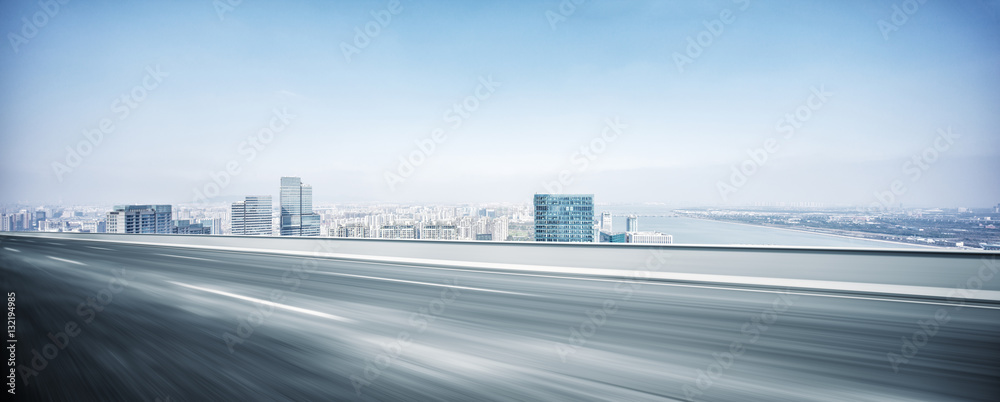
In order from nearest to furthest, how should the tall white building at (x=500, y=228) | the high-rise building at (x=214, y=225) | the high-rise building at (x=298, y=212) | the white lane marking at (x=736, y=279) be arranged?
1. the white lane marking at (x=736, y=279)
2. the tall white building at (x=500, y=228)
3. the high-rise building at (x=298, y=212)
4. the high-rise building at (x=214, y=225)

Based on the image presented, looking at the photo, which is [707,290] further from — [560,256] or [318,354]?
[318,354]

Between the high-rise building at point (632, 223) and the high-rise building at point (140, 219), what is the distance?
24.6m

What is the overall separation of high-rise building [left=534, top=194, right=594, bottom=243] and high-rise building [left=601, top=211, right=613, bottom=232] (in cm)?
35

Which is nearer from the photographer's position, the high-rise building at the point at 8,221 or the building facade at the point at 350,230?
the building facade at the point at 350,230

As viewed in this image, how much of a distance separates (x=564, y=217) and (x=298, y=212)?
32.6 ft

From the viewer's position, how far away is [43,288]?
710 centimetres

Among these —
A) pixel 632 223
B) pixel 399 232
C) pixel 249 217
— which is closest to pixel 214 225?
pixel 249 217

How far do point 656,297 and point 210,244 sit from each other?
19.3 metres

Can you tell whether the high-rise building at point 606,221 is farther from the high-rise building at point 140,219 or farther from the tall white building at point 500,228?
the high-rise building at point 140,219

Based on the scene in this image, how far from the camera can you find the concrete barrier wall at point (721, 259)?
5.73 metres

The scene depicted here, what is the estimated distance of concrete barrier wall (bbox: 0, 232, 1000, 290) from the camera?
18.8 feet

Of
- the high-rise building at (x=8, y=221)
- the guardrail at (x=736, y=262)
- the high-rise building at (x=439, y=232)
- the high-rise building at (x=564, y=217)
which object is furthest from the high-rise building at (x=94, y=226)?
the high-rise building at (x=564, y=217)

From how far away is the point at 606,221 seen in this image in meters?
10.7

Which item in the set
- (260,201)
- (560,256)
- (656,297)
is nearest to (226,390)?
(656,297)
